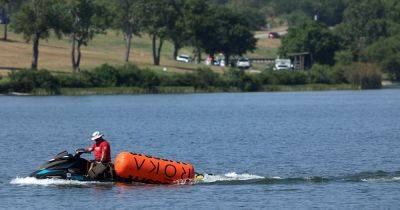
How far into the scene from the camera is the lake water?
4428 cm

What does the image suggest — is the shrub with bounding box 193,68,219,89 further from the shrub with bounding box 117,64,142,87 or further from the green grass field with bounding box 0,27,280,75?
the green grass field with bounding box 0,27,280,75

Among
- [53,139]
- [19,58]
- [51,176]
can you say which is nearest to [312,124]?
[53,139]

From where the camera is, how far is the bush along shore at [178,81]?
13712cm

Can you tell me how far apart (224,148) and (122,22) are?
109m

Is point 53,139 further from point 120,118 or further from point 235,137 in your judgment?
point 120,118

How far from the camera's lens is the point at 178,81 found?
150 m

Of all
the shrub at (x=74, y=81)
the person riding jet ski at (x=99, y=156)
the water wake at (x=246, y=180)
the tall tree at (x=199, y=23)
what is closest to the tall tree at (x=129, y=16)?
the tall tree at (x=199, y=23)

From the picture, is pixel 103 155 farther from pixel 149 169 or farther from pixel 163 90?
pixel 163 90

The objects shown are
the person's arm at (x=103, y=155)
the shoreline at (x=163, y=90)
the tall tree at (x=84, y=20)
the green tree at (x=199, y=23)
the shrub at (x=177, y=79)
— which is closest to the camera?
the person's arm at (x=103, y=155)

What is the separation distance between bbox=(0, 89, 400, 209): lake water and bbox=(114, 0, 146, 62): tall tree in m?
40.4

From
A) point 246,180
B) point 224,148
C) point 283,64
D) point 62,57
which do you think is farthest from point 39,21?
point 246,180

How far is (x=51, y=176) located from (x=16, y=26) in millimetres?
106560

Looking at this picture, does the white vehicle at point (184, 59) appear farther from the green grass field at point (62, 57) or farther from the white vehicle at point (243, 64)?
the white vehicle at point (243, 64)

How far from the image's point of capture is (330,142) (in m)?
70.5
